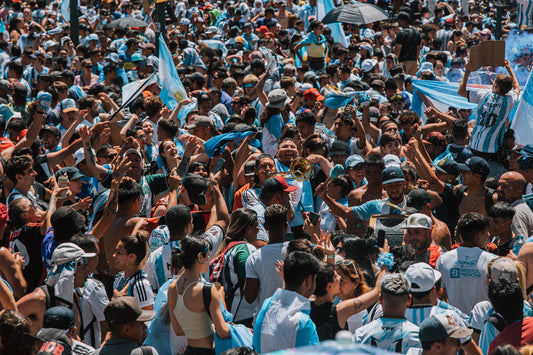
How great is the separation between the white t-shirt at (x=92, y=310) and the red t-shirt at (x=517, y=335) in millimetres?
2657

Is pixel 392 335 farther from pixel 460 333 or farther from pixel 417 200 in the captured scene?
pixel 417 200

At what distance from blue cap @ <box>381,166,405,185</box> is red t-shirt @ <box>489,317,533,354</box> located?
7.64 ft

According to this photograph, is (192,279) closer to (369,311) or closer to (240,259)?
(240,259)

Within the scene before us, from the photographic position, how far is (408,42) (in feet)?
51.2

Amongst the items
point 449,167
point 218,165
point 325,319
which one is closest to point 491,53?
point 449,167

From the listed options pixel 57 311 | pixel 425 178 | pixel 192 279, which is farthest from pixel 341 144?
pixel 57 311

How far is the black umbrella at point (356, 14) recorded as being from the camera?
49.0 feet

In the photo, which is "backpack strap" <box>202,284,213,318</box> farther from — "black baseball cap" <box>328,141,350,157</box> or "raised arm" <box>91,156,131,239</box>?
"black baseball cap" <box>328,141,350,157</box>

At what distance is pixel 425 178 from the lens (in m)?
7.11

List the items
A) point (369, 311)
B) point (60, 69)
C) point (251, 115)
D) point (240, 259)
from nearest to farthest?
point (369, 311) < point (240, 259) < point (251, 115) < point (60, 69)

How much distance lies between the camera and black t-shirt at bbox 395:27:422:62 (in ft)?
51.2

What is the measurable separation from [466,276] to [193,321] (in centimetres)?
211

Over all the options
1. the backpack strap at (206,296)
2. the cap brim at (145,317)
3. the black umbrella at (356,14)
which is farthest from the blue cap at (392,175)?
the black umbrella at (356,14)

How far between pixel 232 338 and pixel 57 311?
42.4 inches
